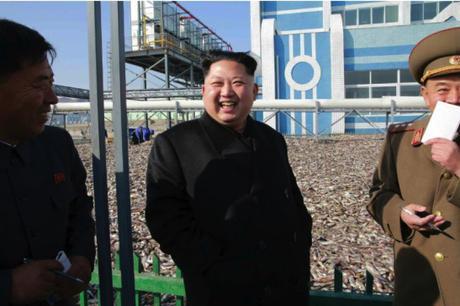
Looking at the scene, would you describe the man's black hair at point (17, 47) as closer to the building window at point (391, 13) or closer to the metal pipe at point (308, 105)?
the metal pipe at point (308, 105)

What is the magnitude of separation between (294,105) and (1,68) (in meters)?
16.7

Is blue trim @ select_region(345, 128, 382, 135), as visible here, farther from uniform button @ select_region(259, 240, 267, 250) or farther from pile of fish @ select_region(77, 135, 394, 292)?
uniform button @ select_region(259, 240, 267, 250)

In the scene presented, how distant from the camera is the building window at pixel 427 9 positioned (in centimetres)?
2381

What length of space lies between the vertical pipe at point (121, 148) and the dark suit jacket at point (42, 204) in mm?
151

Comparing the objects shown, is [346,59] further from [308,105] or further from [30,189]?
[30,189]

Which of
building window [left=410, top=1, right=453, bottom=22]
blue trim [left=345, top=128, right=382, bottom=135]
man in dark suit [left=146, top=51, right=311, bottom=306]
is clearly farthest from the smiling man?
building window [left=410, top=1, right=453, bottom=22]

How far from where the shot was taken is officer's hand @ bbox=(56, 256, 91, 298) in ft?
4.75

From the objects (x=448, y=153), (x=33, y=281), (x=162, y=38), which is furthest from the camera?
(x=162, y=38)

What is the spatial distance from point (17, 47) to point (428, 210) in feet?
5.48

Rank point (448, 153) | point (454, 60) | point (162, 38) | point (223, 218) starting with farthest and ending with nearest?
point (162, 38) → point (223, 218) → point (454, 60) → point (448, 153)

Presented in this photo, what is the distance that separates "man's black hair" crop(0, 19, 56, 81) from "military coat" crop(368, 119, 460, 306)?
60.0 inches

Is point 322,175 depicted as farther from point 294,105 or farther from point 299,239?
point 294,105

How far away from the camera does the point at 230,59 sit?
1.86m

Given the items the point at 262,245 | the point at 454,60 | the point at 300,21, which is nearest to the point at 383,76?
the point at 300,21
